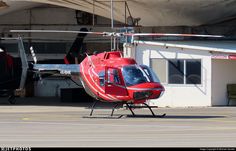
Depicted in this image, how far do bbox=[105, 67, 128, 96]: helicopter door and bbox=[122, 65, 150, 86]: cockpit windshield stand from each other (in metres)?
0.22

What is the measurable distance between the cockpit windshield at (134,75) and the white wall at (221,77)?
803 cm

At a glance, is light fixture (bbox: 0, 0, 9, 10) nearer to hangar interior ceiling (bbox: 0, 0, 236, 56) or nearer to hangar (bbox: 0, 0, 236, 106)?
hangar (bbox: 0, 0, 236, 106)

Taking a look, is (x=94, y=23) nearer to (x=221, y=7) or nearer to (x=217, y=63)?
(x=221, y=7)

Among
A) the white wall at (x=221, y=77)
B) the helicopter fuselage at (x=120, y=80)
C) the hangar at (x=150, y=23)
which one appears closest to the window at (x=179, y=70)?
the hangar at (x=150, y=23)

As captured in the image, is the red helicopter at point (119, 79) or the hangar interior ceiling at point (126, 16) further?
the hangar interior ceiling at point (126, 16)

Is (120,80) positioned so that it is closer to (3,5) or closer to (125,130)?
(125,130)

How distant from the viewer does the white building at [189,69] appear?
30.2 meters

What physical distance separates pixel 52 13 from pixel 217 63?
1516cm

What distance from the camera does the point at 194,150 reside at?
13250 millimetres

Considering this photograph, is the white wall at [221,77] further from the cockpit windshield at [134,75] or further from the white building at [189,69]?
the cockpit windshield at [134,75]

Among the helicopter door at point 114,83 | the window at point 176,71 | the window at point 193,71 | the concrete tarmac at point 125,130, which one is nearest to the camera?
the concrete tarmac at point 125,130

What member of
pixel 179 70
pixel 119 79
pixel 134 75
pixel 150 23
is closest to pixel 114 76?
pixel 119 79

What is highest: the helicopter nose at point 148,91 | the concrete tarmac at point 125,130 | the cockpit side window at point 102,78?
the cockpit side window at point 102,78

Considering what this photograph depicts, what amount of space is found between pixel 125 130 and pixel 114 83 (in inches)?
181
